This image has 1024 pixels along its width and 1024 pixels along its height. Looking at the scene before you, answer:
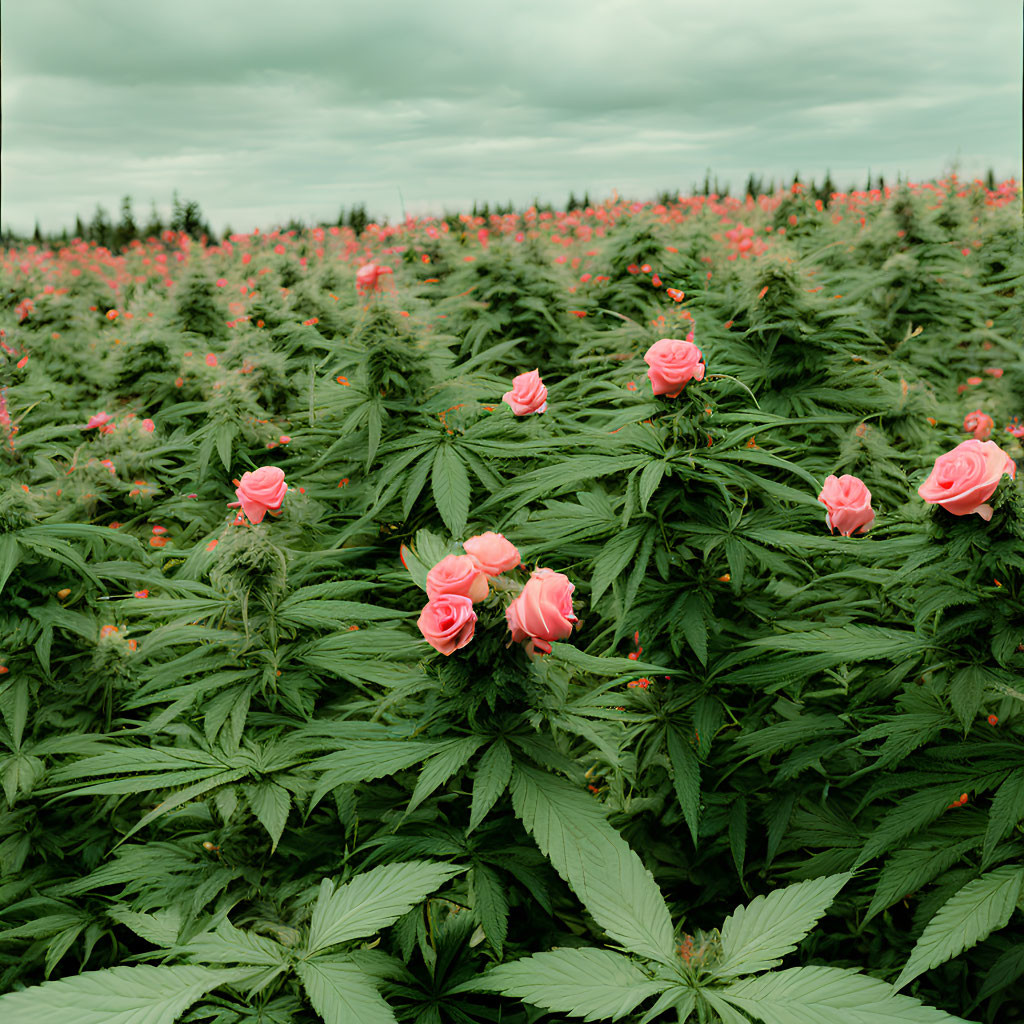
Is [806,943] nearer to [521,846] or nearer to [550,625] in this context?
[521,846]

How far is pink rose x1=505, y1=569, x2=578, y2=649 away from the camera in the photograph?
154 centimetres

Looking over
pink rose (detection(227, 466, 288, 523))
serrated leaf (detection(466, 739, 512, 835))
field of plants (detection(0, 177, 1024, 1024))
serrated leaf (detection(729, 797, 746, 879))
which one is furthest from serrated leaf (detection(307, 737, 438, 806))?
serrated leaf (detection(729, 797, 746, 879))

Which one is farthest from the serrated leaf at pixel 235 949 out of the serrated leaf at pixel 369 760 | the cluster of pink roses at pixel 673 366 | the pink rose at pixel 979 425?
the pink rose at pixel 979 425

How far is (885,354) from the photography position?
489 cm

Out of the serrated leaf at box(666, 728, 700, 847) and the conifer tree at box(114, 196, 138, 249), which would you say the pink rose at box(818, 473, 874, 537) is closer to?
the serrated leaf at box(666, 728, 700, 847)

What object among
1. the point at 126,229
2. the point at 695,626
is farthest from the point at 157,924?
the point at 126,229

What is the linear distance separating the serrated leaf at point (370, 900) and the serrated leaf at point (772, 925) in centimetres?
55

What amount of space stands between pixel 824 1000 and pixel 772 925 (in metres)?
0.18

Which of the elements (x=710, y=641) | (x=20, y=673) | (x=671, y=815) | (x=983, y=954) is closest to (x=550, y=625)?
(x=710, y=641)

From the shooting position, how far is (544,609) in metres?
1.54

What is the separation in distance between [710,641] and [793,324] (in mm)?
1543

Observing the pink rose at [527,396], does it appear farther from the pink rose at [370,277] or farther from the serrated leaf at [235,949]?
the serrated leaf at [235,949]

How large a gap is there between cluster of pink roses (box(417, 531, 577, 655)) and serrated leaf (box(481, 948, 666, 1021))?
1.84ft

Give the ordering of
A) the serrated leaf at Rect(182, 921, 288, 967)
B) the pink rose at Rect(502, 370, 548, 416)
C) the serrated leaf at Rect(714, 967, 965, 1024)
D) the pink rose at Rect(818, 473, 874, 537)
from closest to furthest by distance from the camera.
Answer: the serrated leaf at Rect(714, 967, 965, 1024) < the serrated leaf at Rect(182, 921, 288, 967) < the pink rose at Rect(818, 473, 874, 537) < the pink rose at Rect(502, 370, 548, 416)
